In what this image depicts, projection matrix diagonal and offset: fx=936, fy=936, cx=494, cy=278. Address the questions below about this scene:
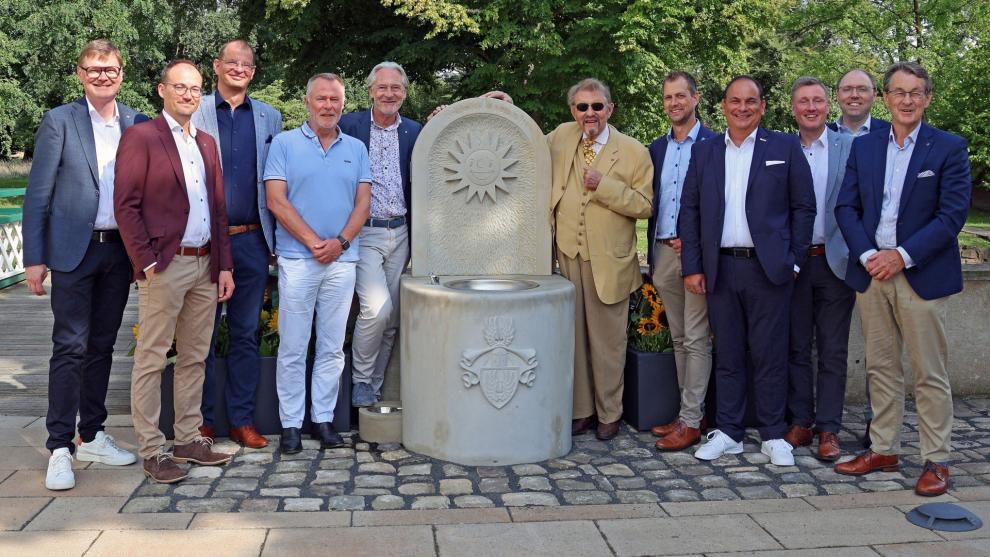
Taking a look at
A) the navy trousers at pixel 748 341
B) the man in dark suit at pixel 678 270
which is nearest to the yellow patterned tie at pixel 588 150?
the man in dark suit at pixel 678 270

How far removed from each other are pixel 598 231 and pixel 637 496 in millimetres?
1652

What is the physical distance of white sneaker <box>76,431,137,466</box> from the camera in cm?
492

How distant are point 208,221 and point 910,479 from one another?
386 cm

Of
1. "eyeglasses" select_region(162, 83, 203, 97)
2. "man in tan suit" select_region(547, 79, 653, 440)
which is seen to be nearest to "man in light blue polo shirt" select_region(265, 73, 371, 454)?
"eyeglasses" select_region(162, 83, 203, 97)

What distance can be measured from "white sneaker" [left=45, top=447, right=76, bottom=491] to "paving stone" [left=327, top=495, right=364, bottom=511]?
4.21 feet

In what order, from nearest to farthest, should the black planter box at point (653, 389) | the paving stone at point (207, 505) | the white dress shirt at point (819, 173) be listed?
the paving stone at point (207, 505), the white dress shirt at point (819, 173), the black planter box at point (653, 389)

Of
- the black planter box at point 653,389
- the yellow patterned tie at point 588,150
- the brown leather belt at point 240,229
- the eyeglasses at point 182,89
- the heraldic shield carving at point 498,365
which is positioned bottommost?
the black planter box at point 653,389

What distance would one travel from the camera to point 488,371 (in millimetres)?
5000

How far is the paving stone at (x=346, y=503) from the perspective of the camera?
14.4ft

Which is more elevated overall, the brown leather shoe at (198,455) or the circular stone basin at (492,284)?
the circular stone basin at (492,284)

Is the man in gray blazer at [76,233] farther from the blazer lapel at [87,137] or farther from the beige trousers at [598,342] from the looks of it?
the beige trousers at [598,342]

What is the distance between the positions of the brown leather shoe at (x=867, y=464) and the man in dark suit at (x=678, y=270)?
0.85 meters

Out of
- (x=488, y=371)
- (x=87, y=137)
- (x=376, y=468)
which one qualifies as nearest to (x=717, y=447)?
(x=488, y=371)

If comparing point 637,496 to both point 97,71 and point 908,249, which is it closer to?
point 908,249
